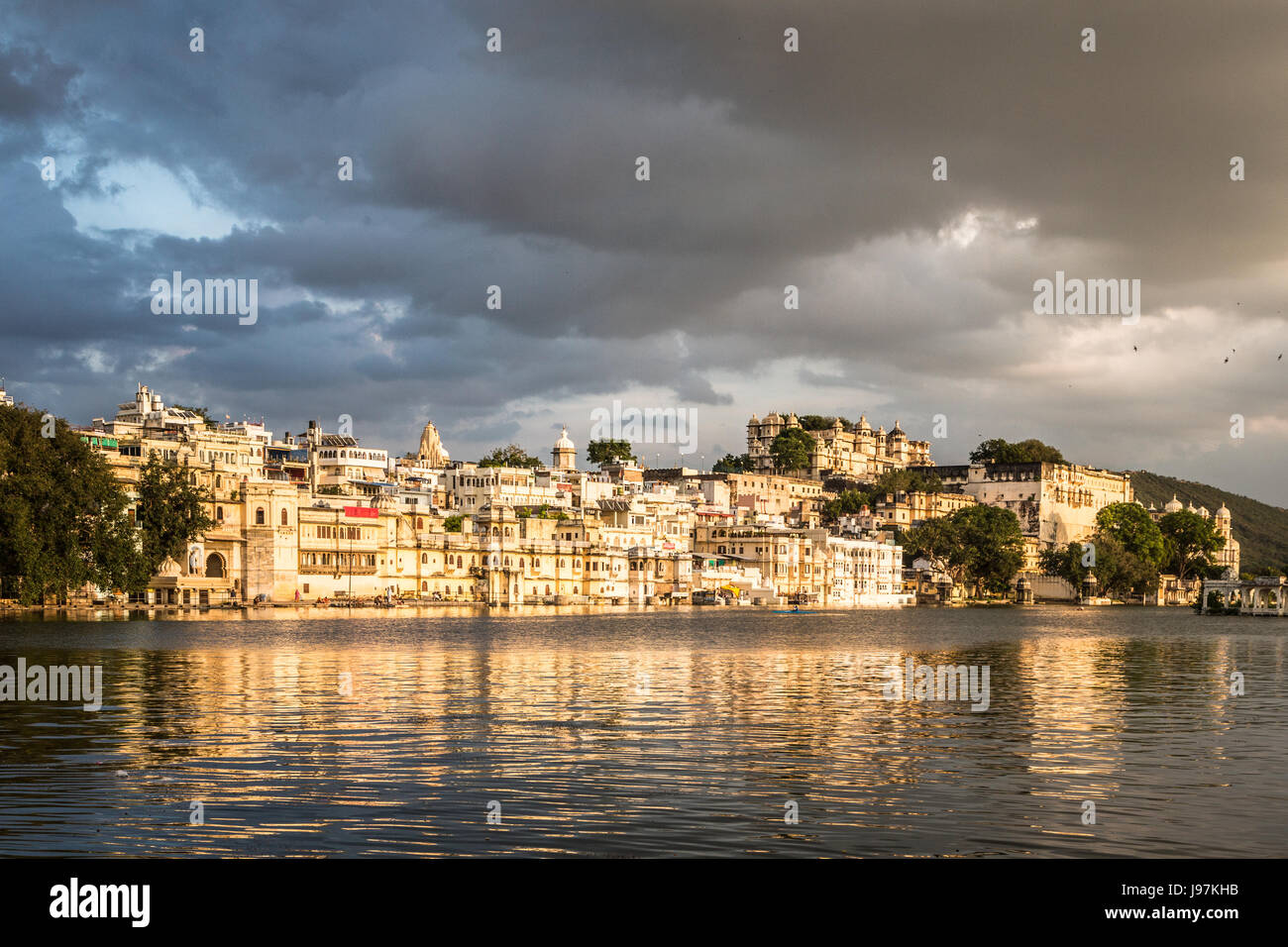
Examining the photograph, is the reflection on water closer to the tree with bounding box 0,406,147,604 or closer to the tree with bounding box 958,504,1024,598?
the tree with bounding box 0,406,147,604

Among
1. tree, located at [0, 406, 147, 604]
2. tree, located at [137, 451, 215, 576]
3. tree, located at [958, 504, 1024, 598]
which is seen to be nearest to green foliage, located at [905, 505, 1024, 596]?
tree, located at [958, 504, 1024, 598]

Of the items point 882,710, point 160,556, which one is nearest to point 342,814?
point 882,710

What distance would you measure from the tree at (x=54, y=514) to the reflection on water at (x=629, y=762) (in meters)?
38.9

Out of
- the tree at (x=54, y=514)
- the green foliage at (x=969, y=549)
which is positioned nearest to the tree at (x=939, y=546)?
the green foliage at (x=969, y=549)

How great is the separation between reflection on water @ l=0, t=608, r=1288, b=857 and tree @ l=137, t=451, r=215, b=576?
5449 centimetres

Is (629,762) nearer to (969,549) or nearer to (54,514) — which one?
(54,514)

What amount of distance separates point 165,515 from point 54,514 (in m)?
15.7

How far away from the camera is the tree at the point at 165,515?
101m

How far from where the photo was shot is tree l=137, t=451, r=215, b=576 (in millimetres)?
101375

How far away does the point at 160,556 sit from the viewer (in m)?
102
